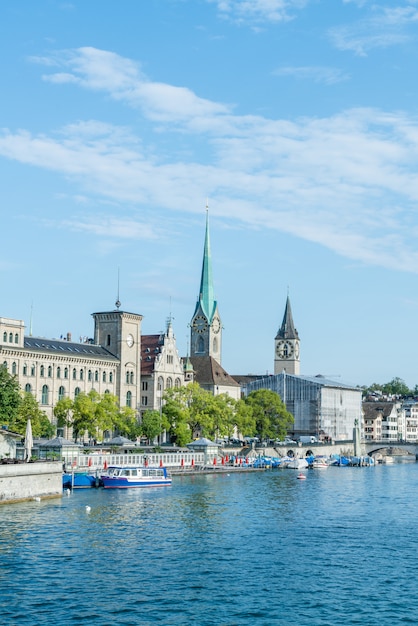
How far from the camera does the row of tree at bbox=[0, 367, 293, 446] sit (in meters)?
114

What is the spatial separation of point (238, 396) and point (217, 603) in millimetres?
145874

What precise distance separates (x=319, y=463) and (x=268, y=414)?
18077 mm

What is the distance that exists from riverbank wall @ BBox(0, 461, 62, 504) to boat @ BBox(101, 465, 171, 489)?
45.6ft

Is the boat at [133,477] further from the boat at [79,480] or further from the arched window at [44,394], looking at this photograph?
the arched window at [44,394]

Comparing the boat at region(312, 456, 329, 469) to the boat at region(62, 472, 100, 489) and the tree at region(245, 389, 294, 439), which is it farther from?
the boat at region(62, 472, 100, 489)

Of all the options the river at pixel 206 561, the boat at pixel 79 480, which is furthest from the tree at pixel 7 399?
the river at pixel 206 561

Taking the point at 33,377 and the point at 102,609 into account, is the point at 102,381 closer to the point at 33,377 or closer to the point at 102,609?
the point at 33,377

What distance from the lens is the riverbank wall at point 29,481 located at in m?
71.1

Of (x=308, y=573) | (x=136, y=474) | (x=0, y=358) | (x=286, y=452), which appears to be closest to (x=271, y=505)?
(x=136, y=474)

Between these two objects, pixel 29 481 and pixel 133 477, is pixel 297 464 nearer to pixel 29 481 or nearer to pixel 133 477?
pixel 133 477

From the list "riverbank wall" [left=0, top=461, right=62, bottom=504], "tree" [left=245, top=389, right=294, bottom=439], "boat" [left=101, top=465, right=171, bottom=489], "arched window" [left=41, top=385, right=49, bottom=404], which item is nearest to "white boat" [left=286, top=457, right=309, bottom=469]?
"tree" [left=245, top=389, right=294, bottom=439]

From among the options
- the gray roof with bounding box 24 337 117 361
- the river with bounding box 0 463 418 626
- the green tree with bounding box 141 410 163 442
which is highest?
the gray roof with bounding box 24 337 117 361

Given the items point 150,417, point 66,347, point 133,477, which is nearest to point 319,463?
point 150,417

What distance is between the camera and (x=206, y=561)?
5206 cm
